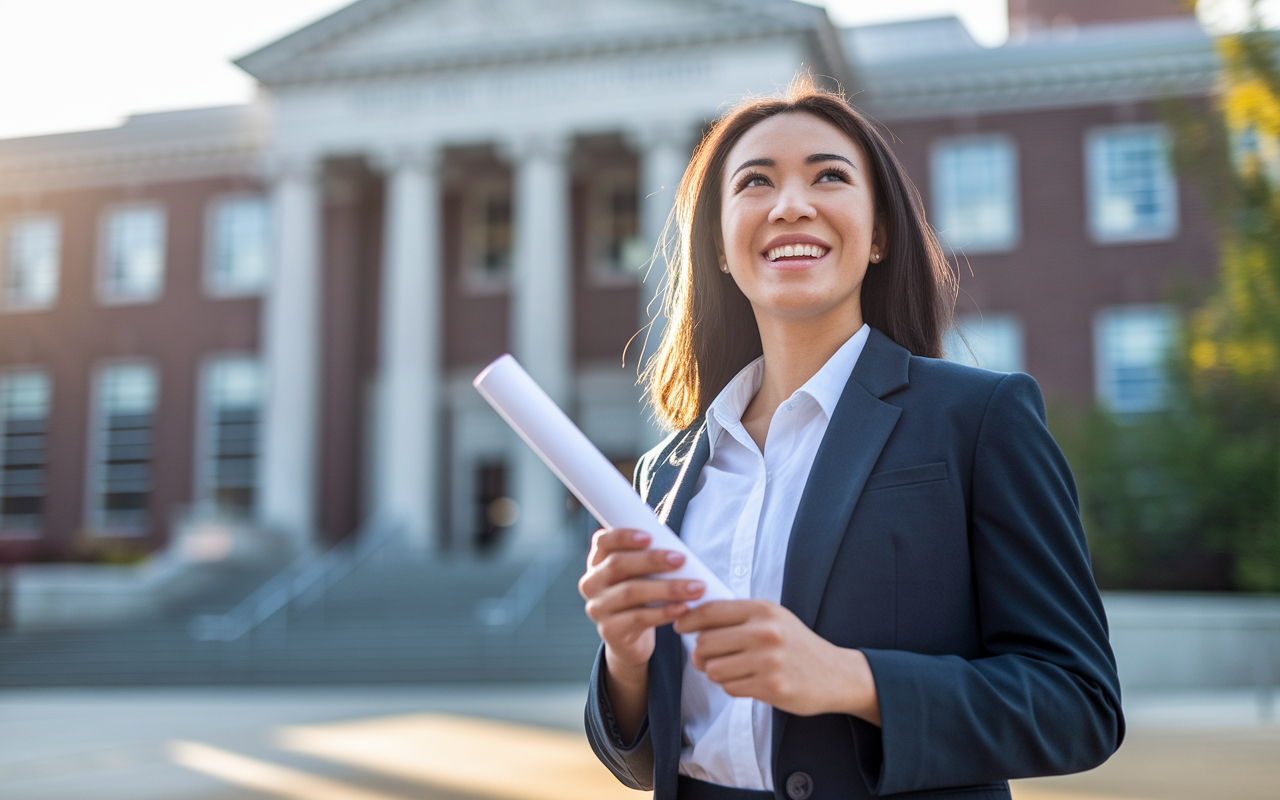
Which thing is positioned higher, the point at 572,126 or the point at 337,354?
the point at 572,126

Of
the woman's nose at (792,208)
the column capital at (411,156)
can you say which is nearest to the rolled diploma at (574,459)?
the woman's nose at (792,208)

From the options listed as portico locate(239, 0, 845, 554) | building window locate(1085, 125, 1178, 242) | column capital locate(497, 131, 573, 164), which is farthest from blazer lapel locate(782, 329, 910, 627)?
building window locate(1085, 125, 1178, 242)

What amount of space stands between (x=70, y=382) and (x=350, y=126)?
A: 10.2 meters

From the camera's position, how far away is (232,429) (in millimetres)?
25812

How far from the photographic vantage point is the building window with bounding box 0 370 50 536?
2694 cm

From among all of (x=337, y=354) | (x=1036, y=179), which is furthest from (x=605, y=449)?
(x=1036, y=179)

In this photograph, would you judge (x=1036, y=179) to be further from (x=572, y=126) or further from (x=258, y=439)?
(x=258, y=439)

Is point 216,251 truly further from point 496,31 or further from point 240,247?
point 496,31

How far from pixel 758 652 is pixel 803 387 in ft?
1.86

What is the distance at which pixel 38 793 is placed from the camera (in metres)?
7.31

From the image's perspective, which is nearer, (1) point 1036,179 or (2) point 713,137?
(2) point 713,137

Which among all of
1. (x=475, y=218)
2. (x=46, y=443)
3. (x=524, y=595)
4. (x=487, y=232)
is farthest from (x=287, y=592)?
(x=46, y=443)

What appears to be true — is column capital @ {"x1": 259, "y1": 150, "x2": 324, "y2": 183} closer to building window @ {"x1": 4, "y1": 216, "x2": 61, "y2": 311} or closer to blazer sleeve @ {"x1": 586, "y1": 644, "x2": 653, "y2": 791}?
building window @ {"x1": 4, "y1": 216, "x2": 61, "y2": 311}

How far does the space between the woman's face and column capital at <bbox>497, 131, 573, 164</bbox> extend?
20694mm
